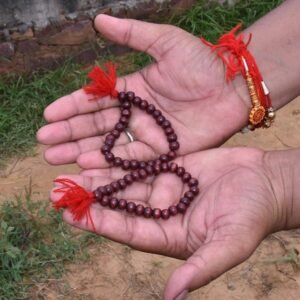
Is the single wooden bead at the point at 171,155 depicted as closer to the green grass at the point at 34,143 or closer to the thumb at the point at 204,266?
the thumb at the point at 204,266

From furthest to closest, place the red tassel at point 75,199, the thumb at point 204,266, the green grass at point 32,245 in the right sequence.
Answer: the green grass at point 32,245, the red tassel at point 75,199, the thumb at point 204,266

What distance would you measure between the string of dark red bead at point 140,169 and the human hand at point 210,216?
33 mm

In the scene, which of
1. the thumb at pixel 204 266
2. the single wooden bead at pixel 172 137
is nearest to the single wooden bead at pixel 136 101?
the single wooden bead at pixel 172 137

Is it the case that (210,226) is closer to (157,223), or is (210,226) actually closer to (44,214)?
(157,223)

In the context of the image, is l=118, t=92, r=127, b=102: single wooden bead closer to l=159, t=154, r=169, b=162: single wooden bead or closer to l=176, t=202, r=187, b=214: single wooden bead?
l=159, t=154, r=169, b=162: single wooden bead

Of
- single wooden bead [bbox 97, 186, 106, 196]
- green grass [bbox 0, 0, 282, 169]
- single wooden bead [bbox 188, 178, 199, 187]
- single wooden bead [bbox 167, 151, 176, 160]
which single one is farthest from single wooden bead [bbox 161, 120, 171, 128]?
green grass [bbox 0, 0, 282, 169]

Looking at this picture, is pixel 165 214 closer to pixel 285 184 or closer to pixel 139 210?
pixel 139 210

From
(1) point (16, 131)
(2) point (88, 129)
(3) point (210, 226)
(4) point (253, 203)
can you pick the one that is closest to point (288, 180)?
(4) point (253, 203)

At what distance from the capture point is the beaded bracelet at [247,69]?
2654mm

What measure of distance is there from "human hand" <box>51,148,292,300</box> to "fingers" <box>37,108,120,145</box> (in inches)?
6.9

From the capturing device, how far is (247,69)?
105 inches

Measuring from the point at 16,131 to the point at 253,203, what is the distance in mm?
2251

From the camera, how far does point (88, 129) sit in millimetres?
2592

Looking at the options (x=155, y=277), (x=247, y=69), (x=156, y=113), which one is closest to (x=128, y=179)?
(x=156, y=113)
